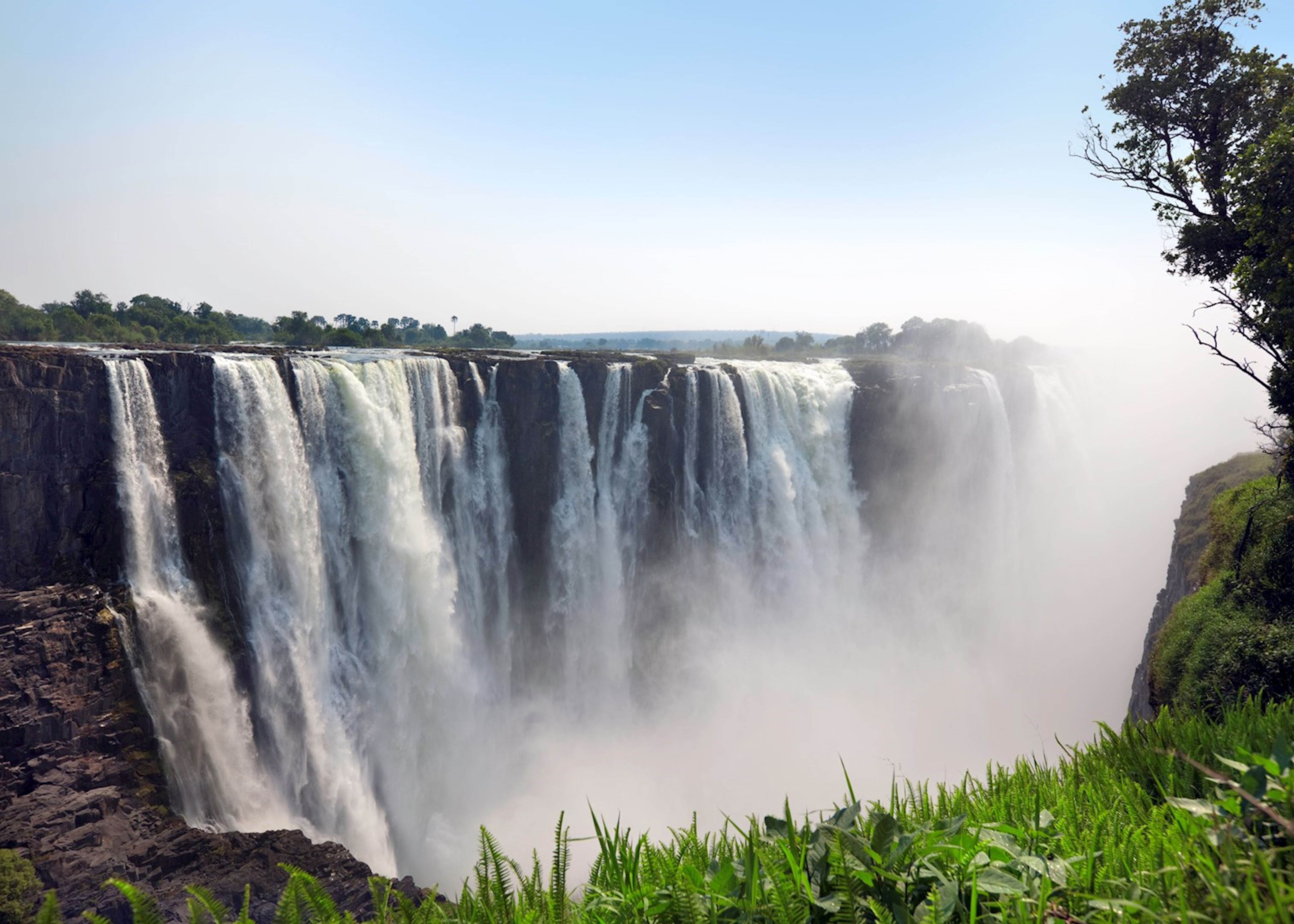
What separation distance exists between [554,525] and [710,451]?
6.83 metres

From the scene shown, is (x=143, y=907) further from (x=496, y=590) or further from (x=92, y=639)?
(x=496, y=590)

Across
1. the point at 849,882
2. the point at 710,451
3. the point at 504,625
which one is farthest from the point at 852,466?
the point at 849,882

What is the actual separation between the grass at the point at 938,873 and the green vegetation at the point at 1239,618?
367 inches

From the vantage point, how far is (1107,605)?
3394cm

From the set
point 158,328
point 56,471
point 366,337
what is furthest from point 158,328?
point 56,471

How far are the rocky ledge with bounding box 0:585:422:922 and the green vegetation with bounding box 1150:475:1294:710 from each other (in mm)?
14641

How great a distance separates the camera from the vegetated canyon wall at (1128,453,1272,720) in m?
17.5

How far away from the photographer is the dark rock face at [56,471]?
52.1 feet

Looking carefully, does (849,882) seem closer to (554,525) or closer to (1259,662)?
(1259,662)

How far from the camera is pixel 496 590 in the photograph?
2420cm

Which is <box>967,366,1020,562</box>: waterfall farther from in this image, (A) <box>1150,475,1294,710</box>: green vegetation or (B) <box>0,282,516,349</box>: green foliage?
(B) <box>0,282,516,349</box>: green foliage

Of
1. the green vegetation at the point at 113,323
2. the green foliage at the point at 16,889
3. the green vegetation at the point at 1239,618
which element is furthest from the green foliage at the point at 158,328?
the green vegetation at the point at 1239,618

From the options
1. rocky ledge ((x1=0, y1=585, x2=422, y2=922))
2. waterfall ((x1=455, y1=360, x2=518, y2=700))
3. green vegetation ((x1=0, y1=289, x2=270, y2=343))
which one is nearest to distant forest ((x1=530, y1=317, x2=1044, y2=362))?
green vegetation ((x1=0, y1=289, x2=270, y2=343))

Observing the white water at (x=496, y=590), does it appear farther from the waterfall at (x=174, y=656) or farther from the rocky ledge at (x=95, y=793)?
the rocky ledge at (x=95, y=793)
